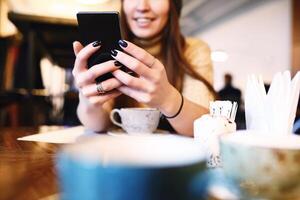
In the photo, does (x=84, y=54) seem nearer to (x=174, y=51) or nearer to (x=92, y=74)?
(x=92, y=74)

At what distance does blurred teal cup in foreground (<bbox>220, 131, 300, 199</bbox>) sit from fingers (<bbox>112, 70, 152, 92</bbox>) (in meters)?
0.32

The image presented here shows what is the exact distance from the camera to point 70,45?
2.85m

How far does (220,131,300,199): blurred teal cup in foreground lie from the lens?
293 mm

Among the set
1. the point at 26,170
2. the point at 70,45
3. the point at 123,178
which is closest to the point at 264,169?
the point at 123,178

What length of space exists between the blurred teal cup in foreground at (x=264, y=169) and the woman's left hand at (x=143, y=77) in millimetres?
315

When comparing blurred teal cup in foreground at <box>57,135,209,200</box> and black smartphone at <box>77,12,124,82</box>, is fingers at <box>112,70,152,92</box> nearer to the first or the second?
black smartphone at <box>77,12,124,82</box>

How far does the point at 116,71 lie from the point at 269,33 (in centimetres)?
439

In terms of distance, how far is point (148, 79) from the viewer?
0.62 metres

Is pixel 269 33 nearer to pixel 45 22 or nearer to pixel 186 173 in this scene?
pixel 45 22

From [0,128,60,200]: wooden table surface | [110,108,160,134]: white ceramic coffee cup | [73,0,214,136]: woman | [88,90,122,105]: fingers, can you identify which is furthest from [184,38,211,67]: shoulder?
[0,128,60,200]: wooden table surface

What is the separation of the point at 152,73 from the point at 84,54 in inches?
5.6

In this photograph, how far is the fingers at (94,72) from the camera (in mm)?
614

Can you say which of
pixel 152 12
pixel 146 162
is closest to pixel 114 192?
pixel 146 162

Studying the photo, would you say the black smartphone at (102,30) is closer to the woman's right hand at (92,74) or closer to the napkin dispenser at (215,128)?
the woman's right hand at (92,74)
